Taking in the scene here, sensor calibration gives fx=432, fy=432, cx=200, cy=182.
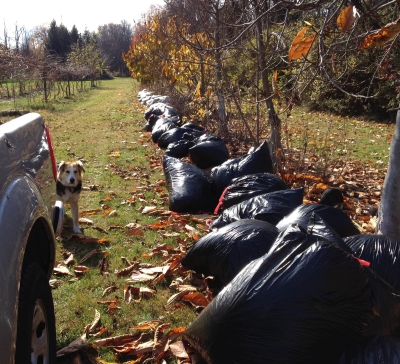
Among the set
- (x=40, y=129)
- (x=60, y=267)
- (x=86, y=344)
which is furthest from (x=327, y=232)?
(x=60, y=267)

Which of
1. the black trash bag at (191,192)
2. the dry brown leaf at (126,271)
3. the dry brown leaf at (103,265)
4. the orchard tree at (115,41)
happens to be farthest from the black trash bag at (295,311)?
the orchard tree at (115,41)

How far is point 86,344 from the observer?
3.04 meters

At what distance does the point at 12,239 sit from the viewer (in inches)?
74.1

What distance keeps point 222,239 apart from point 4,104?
23.4 m

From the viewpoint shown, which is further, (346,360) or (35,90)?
(35,90)

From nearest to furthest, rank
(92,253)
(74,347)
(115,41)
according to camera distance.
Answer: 1. (74,347)
2. (92,253)
3. (115,41)

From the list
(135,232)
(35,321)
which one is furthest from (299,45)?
(135,232)

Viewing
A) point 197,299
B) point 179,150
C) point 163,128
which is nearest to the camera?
point 197,299

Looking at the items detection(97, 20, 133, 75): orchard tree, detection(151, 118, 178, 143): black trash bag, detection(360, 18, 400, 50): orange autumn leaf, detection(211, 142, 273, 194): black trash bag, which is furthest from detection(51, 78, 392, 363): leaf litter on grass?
detection(97, 20, 133, 75): orchard tree

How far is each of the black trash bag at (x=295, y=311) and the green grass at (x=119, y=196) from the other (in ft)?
3.88

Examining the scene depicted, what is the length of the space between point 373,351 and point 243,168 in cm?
388

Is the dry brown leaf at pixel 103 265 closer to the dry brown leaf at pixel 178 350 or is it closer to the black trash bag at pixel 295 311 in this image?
the dry brown leaf at pixel 178 350

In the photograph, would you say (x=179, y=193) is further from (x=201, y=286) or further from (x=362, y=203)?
(x=362, y=203)

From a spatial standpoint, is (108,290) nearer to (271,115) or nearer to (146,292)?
(146,292)
